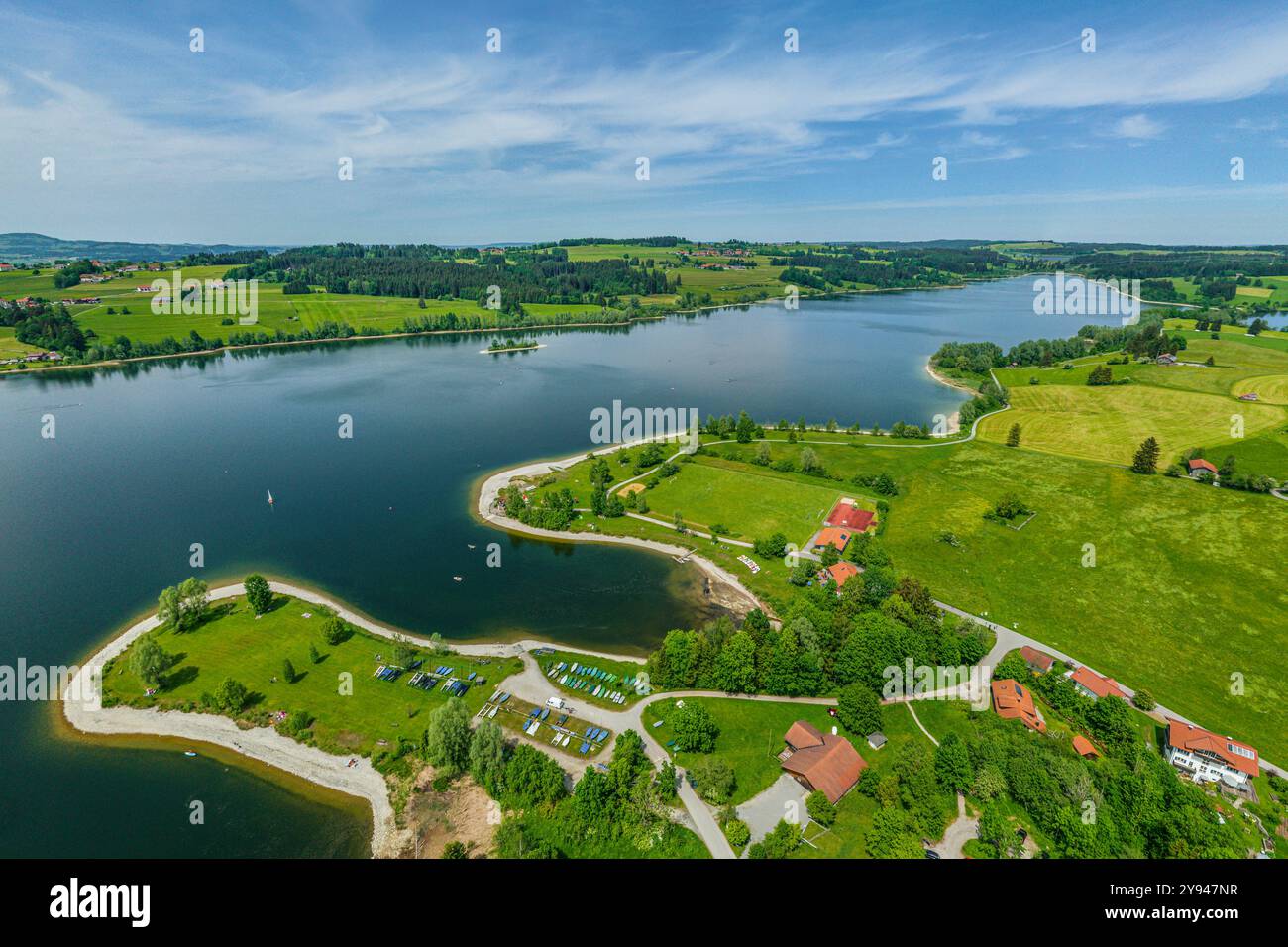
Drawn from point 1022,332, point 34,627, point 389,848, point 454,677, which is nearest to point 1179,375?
point 1022,332

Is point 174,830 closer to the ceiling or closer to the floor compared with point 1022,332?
closer to the floor

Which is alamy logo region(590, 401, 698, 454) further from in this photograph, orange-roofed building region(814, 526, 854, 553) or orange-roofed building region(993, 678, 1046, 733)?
orange-roofed building region(993, 678, 1046, 733)

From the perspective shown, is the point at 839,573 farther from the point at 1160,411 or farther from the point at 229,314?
the point at 229,314

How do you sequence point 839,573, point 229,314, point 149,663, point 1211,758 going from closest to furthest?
1. point 1211,758
2. point 149,663
3. point 839,573
4. point 229,314

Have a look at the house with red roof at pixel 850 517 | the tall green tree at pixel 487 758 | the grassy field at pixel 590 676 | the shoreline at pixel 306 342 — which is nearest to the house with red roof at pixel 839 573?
the house with red roof at pixel 850 517

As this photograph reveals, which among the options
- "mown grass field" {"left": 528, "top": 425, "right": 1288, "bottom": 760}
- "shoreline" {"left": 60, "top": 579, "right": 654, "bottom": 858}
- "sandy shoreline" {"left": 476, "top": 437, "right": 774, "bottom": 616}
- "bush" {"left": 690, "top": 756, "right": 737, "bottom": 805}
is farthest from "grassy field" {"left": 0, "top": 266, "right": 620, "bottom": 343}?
"bush" {"left": 690, "top": 756, "right": 737, "bottom": 805}

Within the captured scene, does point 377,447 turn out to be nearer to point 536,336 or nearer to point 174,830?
point 174,830

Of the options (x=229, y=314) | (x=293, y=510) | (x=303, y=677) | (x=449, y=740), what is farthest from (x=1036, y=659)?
(x=229, y=314)
